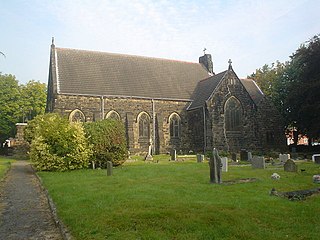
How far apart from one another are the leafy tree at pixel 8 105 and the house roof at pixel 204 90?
2690 cm

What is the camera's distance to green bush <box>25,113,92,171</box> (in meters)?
19.8

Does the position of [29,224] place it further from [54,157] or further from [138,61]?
[138,61]

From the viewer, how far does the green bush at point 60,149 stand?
1981cm

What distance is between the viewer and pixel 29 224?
27.6ft

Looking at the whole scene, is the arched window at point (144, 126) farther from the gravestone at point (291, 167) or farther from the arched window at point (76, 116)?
the gravestone at point (291, 167)

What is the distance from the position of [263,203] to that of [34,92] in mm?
50012

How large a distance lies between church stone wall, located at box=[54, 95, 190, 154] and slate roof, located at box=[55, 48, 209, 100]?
715 millimetres

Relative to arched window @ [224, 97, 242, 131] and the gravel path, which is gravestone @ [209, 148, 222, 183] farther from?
arched window @ [224, 97, 242, 131]

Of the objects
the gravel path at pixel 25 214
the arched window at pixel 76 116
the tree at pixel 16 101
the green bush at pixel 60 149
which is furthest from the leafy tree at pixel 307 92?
the tree at pixel 16 101

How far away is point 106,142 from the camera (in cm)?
2147

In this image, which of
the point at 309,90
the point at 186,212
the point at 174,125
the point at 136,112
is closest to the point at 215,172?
the point at 186,212

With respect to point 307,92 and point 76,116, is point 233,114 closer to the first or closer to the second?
point 307,92

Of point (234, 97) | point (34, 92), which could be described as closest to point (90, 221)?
point (234, 97)

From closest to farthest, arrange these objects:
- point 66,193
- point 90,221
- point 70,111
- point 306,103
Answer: point 90,221 < point 66,193 < point 306,103 < point 70,111
